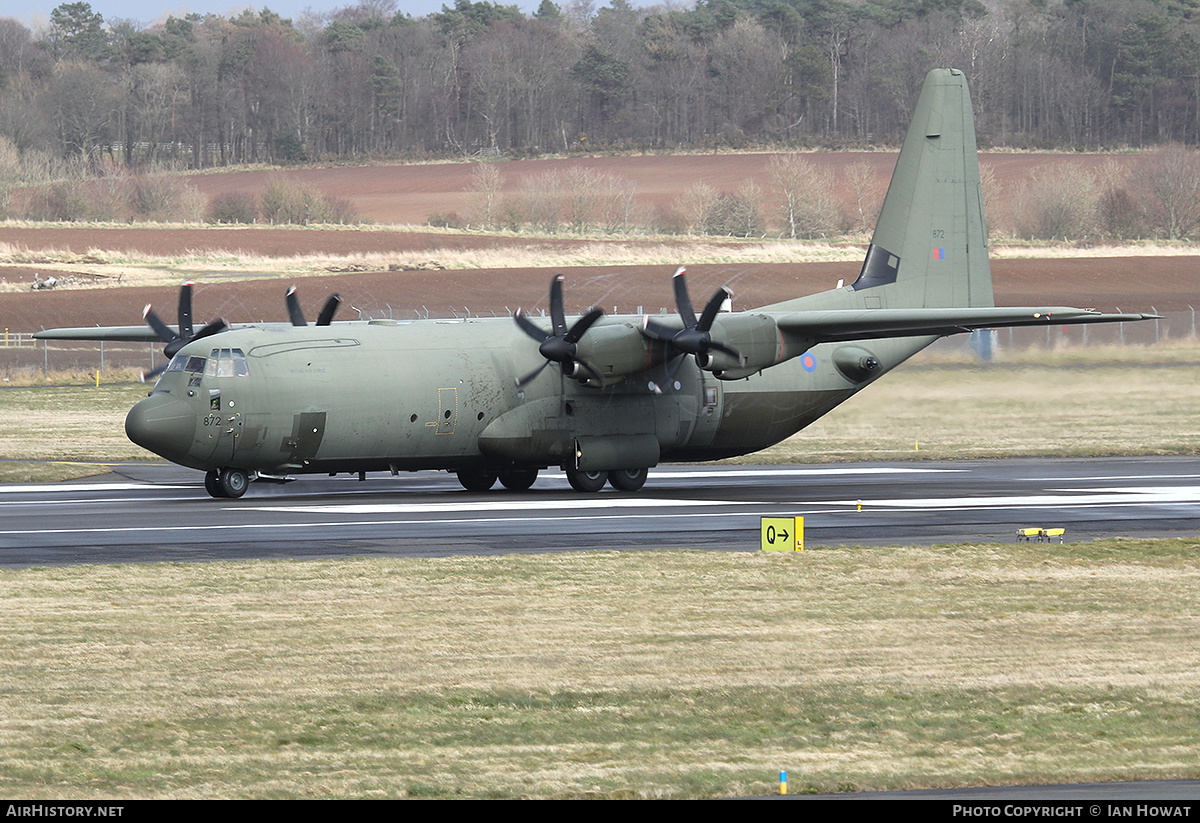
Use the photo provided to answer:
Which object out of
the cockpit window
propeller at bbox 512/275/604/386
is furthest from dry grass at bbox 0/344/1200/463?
the cockpit window

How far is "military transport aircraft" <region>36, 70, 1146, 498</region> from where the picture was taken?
89.8 feet

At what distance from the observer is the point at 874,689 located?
533 inches

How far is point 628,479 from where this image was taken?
31422mm

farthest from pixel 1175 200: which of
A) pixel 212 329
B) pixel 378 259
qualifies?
pixel 212 329

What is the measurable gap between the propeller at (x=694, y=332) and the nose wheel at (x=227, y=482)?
328 inches

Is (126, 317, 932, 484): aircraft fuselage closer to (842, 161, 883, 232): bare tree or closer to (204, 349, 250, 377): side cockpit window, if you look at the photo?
(204, 349, 250, 377): side cockpit window

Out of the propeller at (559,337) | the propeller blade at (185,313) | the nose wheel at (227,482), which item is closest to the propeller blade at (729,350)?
the propeller at (559,337)

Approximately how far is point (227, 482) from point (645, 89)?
138269mm

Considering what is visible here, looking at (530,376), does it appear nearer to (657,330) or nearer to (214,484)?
(657,330)

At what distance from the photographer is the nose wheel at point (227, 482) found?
28.6m

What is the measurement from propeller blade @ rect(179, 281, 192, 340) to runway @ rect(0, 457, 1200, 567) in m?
3.33

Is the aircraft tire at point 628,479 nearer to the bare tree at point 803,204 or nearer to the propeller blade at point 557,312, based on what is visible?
the propeller blade at point 557,312

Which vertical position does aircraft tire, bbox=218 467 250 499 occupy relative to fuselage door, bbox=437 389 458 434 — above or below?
below

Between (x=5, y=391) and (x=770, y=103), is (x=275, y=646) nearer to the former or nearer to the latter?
(x=5, y=391)
